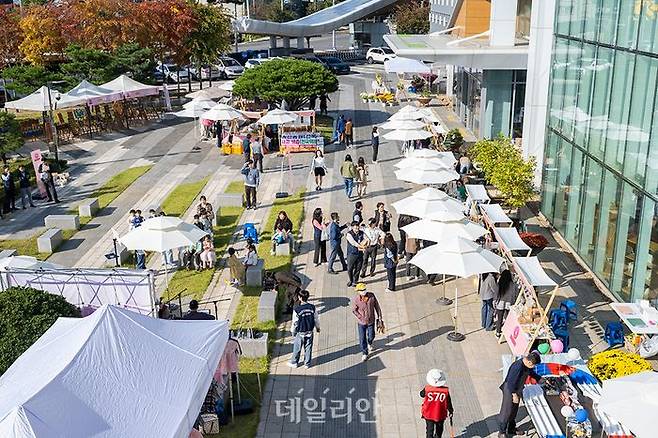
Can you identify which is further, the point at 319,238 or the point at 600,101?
the point at 319,238

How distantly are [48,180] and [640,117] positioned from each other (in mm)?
19333

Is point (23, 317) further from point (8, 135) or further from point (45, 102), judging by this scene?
point (45, 102)

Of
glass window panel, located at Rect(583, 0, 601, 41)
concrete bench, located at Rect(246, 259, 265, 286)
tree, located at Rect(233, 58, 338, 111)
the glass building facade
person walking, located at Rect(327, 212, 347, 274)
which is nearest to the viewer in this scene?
the glass building facade

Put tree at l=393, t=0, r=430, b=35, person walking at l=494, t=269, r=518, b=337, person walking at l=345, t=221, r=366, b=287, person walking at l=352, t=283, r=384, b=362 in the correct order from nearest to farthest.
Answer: person walking at l=352, t=283, r=384, b=362 < person walking at l=494, t=269, r=518, b=337 < person walking at l=345, t=221, r=366, b=287 < tree at l=393, t=0, r=430, b=35

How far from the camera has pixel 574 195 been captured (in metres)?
19.0

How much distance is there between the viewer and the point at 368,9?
70562mm

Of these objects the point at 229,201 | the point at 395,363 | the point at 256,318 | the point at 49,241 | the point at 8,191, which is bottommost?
the point at 395,363

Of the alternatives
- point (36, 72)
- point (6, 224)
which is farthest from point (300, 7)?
point (6, 224)

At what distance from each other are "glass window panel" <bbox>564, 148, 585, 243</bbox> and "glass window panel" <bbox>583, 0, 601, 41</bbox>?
9.82ft

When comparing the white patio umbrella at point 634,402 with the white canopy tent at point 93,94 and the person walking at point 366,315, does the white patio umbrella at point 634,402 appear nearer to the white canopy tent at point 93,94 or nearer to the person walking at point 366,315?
the person walking at point 366,315

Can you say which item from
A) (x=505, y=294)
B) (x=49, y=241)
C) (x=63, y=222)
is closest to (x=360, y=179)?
(x=63, y=222)

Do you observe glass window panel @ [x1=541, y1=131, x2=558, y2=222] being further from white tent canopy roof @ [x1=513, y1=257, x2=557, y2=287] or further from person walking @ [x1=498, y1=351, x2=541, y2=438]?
person walking @ [x1=498, y1=351, x2=541, y2=438]

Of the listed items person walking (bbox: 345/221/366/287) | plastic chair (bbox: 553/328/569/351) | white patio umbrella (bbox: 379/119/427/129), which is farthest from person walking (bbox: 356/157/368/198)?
plastic chair (bbox: 553/328/569/351)

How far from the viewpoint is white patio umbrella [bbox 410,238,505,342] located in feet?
45.1
